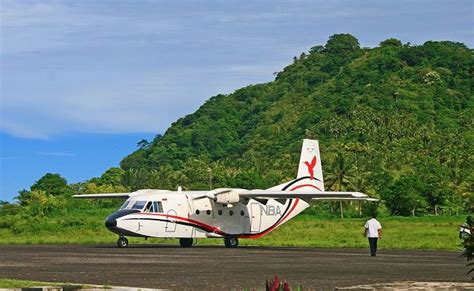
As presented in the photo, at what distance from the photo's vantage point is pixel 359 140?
149250 millimetres

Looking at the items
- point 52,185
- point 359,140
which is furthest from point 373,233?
point 359,140

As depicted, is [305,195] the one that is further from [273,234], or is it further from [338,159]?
[338,159]

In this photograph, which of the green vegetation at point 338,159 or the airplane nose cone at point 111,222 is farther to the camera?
the green vegetation at point 338,159

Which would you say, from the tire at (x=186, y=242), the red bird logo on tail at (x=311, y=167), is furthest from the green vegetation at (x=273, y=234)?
the tire at (x=186, y=242)

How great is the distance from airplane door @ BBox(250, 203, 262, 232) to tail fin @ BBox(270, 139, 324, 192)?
10.8ft

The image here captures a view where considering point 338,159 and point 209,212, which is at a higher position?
point 338,159

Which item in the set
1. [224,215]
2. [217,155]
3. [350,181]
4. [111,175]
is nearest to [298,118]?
[217,155]

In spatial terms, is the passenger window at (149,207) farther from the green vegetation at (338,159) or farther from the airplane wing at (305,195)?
the green vegetation at (338,159)

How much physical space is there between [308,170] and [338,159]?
61250mm

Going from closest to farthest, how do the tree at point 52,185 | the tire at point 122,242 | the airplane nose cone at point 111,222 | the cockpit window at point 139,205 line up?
the airplane nose cone at point 111,222 < the cockpit window at point 139,205 < the tire at point 122,242 < the tree at point 52,185

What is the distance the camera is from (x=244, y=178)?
105 meters

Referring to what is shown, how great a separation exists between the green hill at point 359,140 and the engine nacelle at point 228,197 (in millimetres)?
50188

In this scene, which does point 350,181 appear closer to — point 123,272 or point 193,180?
point 193,180

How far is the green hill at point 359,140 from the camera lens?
109438 millimetres
